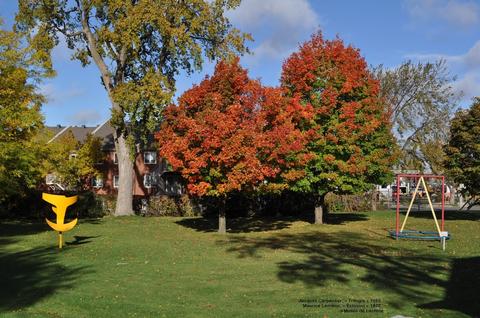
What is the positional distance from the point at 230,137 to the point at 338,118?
6.98 metres

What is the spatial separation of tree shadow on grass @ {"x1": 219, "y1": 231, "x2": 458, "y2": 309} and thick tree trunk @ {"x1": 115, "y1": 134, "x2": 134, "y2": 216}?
14.4m

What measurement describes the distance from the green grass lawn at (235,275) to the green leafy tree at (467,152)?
5943 millimetres

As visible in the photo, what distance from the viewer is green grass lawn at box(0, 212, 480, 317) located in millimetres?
9117

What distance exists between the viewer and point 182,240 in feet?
66.5

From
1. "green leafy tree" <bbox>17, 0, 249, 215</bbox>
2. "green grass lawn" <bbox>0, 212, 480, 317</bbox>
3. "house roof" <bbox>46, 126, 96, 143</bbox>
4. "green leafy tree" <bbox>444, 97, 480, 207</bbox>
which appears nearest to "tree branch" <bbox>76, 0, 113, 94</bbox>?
"green leafy tree" <bbox>17, 0, 249, 215</bbox>

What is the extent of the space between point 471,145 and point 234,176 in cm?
1403

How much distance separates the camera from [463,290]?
34.8 feet

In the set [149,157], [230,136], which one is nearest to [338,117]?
[230,136]

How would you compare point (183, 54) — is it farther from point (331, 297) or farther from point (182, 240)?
point (331, 297)

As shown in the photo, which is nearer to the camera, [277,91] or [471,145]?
[277,91]

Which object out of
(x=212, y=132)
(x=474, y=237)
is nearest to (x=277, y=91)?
(x=212, y=132)

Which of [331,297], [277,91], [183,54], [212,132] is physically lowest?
[331,297]

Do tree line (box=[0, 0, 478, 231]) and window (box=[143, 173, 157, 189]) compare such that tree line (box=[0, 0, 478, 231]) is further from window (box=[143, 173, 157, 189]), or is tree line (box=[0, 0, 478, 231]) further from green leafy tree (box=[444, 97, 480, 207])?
window (box=[143, 173, 157, 189])

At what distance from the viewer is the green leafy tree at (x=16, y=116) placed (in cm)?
1988
